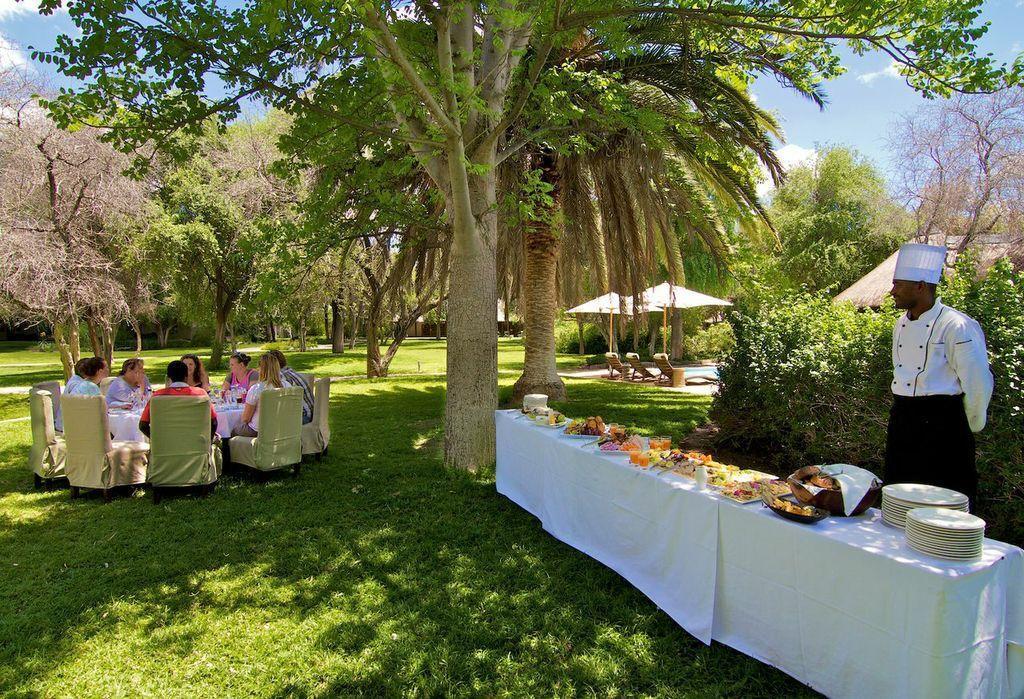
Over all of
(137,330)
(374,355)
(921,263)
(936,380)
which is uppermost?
(921,263)

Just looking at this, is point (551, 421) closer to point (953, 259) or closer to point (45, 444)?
point (45, 444)

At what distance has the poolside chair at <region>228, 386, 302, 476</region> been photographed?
21.2ft

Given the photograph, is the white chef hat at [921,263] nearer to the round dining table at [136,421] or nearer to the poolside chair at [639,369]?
the round dining table at [136,421]

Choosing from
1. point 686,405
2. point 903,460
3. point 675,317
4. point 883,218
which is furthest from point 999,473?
point 883,218

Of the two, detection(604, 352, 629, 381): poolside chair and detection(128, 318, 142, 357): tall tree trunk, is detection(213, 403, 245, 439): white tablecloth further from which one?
detection(604, 352, 629, 381): poolside chair

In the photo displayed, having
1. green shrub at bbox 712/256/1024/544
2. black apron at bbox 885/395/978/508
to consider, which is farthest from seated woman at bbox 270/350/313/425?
black apron at bbox 885/395/978/508

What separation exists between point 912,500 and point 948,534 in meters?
0.34

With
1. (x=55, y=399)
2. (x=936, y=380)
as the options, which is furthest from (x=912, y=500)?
(x=55, y=399)

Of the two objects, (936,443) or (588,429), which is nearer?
(936,443)

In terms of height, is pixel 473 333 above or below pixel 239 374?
above

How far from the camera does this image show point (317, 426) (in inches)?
301

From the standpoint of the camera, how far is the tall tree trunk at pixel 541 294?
34.4ft

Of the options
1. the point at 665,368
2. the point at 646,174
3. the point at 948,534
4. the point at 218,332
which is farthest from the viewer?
the point at 218,332

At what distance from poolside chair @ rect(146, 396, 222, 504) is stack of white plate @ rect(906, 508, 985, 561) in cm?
591
